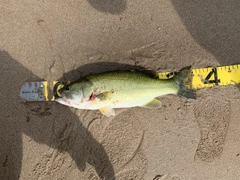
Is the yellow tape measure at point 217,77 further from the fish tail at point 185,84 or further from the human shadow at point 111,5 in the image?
the human shadow at point 111,5

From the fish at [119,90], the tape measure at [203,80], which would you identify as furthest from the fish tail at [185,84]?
the tape measure at [203,80]

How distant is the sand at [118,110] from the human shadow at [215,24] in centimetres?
1

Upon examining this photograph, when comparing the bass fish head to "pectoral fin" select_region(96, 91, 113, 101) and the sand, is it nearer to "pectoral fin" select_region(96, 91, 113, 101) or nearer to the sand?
"pectoral fin" select_region(96, 91, 113, 101)

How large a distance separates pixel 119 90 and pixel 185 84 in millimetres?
855


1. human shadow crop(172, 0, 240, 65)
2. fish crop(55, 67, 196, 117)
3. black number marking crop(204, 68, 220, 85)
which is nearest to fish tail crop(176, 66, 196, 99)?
fish crop(55, 67, 196, 117)

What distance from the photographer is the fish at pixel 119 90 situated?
3342mm

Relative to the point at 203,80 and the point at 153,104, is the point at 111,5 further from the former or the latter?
the point at 203,80

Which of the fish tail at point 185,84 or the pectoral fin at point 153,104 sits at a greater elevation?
the fish tail at point 185,84

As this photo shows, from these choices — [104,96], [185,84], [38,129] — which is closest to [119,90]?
[104,96]

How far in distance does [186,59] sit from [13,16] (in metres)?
2.49

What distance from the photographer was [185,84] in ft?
11.3

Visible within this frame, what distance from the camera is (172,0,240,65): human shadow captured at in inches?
143

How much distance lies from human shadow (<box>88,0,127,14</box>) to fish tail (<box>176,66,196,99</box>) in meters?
1.21

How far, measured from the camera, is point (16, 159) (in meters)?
3.72
